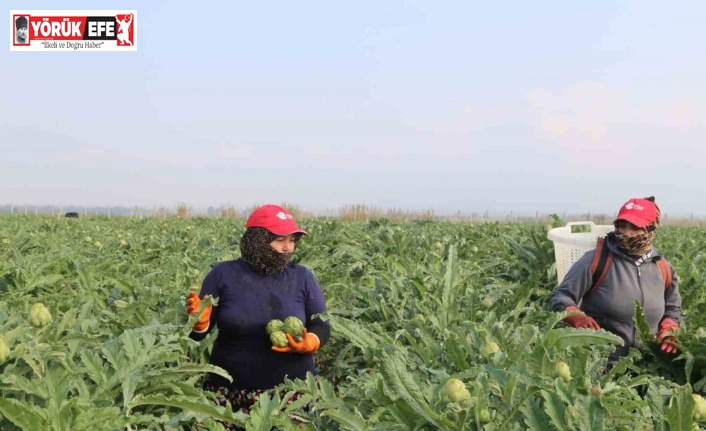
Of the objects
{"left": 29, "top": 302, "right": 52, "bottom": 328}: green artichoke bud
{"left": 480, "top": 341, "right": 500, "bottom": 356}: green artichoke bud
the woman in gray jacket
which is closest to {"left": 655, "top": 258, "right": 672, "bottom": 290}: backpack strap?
the woman in gray jacket

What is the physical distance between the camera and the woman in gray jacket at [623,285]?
4.12 meters

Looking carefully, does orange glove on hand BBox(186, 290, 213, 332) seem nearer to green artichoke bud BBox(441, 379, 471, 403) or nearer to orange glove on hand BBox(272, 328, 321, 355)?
orange glove on hand BBox(272, 328, 321, 355)

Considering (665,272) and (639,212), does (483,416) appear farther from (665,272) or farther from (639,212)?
(665,272)

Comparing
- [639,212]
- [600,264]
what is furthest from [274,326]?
[639,212]

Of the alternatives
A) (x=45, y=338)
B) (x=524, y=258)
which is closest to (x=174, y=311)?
(x=45, y=338)

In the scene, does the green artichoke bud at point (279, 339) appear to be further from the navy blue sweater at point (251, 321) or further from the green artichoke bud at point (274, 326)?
the navy blue sweater at point (251, 321)

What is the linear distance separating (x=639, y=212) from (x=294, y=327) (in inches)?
90.6

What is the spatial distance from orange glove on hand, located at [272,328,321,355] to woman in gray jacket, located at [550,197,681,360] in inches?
62.6

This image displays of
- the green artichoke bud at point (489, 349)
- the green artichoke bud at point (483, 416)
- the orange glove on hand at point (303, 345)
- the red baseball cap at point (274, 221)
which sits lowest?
the orange glove on hand at point (303, 345)

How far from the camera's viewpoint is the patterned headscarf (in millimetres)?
3797

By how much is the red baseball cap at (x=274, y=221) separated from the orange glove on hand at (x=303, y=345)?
0.62 m

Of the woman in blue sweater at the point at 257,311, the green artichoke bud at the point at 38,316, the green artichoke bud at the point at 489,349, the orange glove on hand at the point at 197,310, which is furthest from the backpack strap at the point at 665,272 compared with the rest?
the green artichoke bud at the point at 38,316

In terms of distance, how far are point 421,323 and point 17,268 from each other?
3.43m

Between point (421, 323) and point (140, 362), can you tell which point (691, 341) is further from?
point (140, 362)
